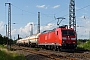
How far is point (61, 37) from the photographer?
3102cm

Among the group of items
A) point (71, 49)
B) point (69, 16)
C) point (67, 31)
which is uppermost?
point (69, 16)

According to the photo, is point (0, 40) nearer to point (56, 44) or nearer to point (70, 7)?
point (70, 7)

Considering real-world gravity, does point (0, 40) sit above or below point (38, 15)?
below

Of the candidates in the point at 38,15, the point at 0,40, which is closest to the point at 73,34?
the point at 38,15

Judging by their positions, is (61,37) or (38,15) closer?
(61,37)

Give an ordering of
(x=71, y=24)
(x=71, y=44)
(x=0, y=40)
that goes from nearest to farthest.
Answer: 1. (x=71, y=44)
2. (x=71, y=24)
3. (x=0, y=40)

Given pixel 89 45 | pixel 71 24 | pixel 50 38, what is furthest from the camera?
pixel 71 24

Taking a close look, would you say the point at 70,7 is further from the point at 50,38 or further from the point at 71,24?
the point at 50,38

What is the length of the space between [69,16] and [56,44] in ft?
56.2

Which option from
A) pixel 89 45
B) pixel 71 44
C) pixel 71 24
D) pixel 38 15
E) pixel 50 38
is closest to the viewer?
pixel 71 44

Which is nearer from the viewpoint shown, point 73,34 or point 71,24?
point 73,34

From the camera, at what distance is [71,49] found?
31516mm

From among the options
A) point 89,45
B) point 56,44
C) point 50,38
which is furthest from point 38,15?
point 56,44

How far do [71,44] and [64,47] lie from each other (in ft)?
3.20
